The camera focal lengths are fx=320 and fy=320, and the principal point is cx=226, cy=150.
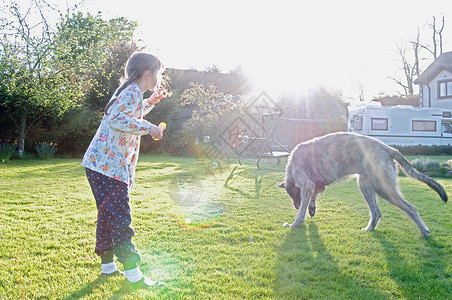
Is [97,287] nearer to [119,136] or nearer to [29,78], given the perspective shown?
[119,136]

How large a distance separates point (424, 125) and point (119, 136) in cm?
2214

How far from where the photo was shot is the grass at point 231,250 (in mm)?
2328

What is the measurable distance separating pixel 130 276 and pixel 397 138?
20573 millimetres

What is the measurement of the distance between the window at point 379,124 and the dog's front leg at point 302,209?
54.9 ft

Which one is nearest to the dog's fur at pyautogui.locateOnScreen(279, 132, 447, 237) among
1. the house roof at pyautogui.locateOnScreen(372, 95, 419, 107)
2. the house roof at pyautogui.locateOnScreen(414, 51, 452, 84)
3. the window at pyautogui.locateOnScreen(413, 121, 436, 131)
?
the window at pyautogui.locateOnScreen(413, 121, 436, 131)

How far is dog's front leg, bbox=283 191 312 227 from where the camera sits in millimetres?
4023

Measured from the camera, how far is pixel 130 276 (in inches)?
94.3

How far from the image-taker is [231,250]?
10.2ft

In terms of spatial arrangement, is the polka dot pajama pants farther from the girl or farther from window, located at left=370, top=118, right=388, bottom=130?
window, located at left=370, top=118, right=388, bottom=130

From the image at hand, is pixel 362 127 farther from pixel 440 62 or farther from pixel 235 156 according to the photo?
pixel 440 62

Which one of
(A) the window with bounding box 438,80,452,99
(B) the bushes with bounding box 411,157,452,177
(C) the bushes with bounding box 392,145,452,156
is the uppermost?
(A) the window with bounding box 438,80,452,99

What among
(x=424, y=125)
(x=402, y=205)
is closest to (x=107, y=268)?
(x=402, y=205)

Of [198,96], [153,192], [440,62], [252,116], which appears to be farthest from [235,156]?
[440,62]

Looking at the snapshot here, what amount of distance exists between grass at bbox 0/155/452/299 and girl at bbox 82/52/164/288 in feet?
0.77
